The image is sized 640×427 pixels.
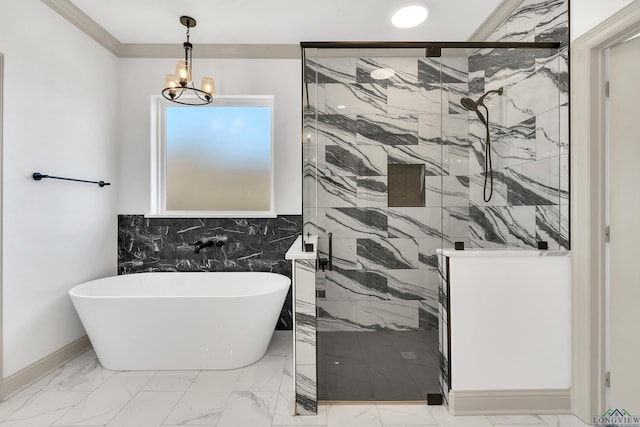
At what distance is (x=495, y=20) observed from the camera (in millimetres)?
2615

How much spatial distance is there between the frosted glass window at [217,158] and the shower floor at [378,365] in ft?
5.19

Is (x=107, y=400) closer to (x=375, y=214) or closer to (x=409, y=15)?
(x=375, y=214)

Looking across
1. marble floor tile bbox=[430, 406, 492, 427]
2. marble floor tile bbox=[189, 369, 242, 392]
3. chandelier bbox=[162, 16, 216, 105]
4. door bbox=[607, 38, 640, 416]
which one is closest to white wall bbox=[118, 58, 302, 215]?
chandelier bbox=[162, 16, 216, 105]

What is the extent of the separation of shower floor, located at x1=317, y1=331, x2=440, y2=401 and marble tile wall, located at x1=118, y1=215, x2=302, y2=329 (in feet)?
3.37

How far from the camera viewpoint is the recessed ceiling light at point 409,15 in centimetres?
251

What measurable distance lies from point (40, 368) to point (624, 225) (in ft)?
11.9

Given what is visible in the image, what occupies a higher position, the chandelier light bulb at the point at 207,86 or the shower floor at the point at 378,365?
the chandelier light bulb at the point at 207,86

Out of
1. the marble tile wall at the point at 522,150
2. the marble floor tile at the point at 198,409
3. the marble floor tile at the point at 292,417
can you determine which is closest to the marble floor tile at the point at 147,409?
the marble floor tile at the point at 198,409

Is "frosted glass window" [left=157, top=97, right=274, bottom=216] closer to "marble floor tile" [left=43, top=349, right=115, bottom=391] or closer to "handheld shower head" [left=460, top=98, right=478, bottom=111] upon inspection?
"marble floor tile" [left=43, top=349, right=115, bottom=391]

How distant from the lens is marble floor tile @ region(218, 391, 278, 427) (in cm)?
183

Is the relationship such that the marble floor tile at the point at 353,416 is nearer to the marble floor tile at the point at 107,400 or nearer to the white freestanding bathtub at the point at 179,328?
the white freestanding bathtub at the point at 179,328

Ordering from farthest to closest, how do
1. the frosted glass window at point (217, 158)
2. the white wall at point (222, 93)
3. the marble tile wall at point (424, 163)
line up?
the frosted glass window at point (217, 158) < the white wall at point (222, 93) < the marble tile wall at point (424, 163)

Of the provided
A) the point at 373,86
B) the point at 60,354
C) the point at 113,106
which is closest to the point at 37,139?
the point at 113,106

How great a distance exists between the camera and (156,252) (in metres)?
3.20
